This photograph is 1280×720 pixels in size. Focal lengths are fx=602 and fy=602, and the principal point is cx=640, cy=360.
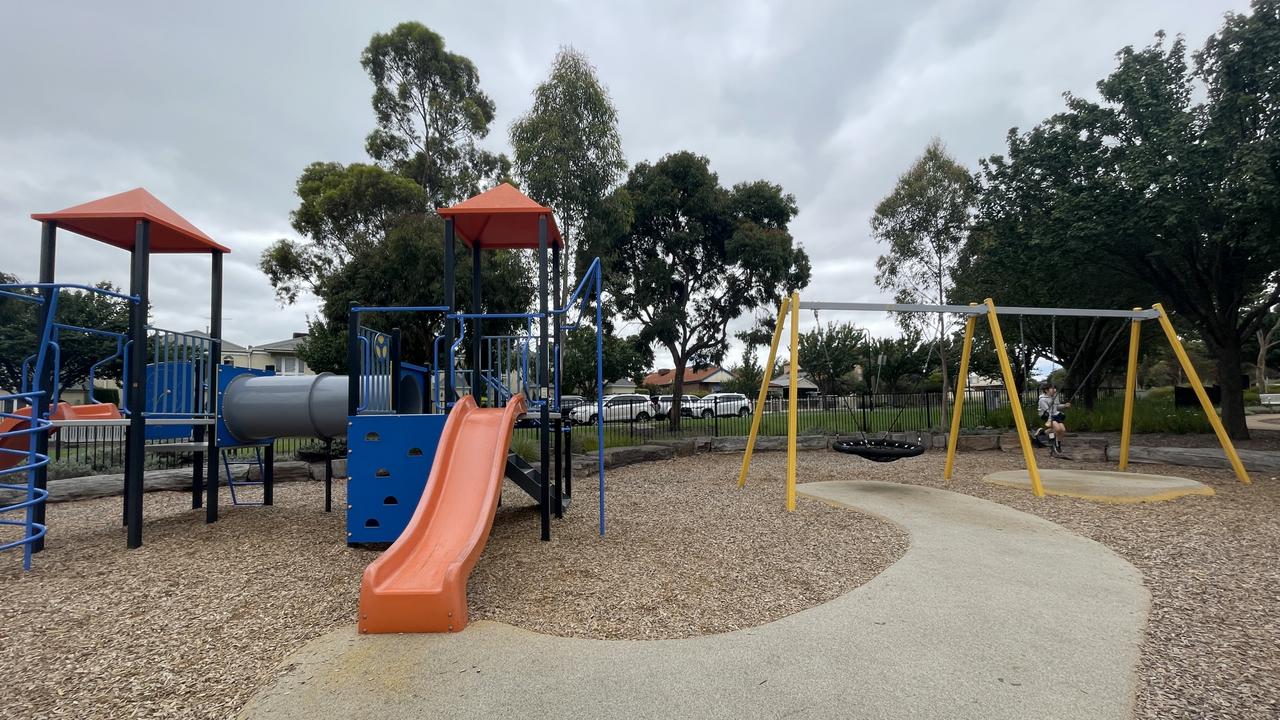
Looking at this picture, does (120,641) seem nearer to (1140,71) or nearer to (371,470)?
(371,470)

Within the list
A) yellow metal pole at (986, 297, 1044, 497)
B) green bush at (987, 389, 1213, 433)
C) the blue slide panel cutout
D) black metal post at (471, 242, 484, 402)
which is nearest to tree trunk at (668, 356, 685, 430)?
green bush at (987, 389, 1213, 433)

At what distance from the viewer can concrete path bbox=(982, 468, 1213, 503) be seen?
7.43m

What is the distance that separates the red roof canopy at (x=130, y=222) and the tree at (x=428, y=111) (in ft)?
40.6

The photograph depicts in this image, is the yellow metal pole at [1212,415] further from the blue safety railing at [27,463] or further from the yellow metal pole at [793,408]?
the blue safety railing at [27,463]

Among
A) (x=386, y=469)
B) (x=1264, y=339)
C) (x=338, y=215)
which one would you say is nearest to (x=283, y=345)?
(x=338, y=215)

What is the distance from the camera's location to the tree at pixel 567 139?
1181cm

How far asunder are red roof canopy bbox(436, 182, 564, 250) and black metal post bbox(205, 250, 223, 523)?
109 inches

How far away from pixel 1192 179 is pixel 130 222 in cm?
1521

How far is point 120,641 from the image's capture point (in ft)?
11.0

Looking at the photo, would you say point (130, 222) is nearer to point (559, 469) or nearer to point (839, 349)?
point (559, 469)

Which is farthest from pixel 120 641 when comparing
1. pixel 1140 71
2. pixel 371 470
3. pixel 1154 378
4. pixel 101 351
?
pixel 1154 378

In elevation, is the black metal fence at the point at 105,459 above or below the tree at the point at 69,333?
below

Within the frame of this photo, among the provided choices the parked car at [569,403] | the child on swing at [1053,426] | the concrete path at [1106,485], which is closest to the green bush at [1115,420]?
the child on swing at [1053,426]

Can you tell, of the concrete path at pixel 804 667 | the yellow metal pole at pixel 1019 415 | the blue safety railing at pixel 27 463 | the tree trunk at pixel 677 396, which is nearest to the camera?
the concrete path at pixel 804 667
